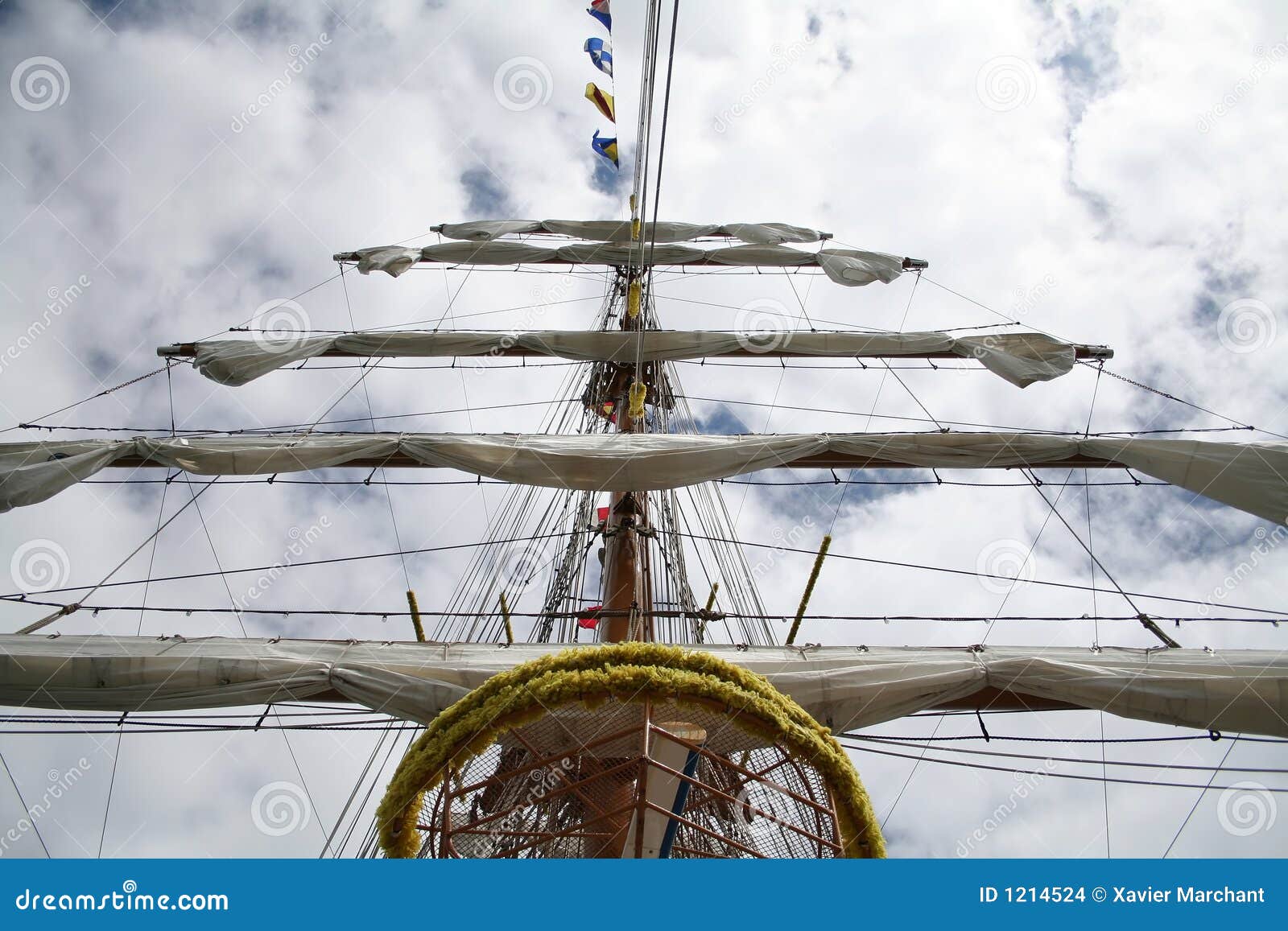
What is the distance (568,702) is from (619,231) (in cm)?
1028

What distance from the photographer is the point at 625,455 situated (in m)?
6.35

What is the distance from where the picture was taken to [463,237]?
39.8ft

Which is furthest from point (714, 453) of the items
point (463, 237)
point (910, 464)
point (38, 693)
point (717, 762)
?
point (463, 237)

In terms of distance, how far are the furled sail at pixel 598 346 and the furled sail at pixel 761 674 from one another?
458 cm

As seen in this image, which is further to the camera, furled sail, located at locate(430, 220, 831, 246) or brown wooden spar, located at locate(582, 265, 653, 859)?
furled sail, located at locate(430, 220, 831, 246)

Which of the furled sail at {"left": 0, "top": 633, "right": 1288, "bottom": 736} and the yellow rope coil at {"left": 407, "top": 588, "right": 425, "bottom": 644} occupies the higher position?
the yellow rope coil at {"left": 407, "top": 588, "right": 425, "bottom": 644}

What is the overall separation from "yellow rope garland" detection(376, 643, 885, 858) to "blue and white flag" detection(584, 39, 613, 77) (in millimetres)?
7676

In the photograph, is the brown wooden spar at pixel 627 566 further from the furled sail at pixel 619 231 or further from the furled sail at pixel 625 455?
the furled sail at pixel 619 231

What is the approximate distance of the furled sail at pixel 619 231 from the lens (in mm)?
11820

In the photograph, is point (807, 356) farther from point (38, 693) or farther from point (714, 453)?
point (38, 693)

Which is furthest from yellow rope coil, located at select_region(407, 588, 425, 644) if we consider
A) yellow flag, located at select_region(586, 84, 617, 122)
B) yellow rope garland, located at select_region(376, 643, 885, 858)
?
yellow flag, located at select_region(586, 84, 617, 122)

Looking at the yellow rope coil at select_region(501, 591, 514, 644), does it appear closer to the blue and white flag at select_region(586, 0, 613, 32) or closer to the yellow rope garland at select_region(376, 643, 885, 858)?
the yellow rope garland at select_region(376, 643, 885, 858)

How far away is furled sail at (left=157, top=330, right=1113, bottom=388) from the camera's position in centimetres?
915

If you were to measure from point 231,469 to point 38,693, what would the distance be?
2.37m
